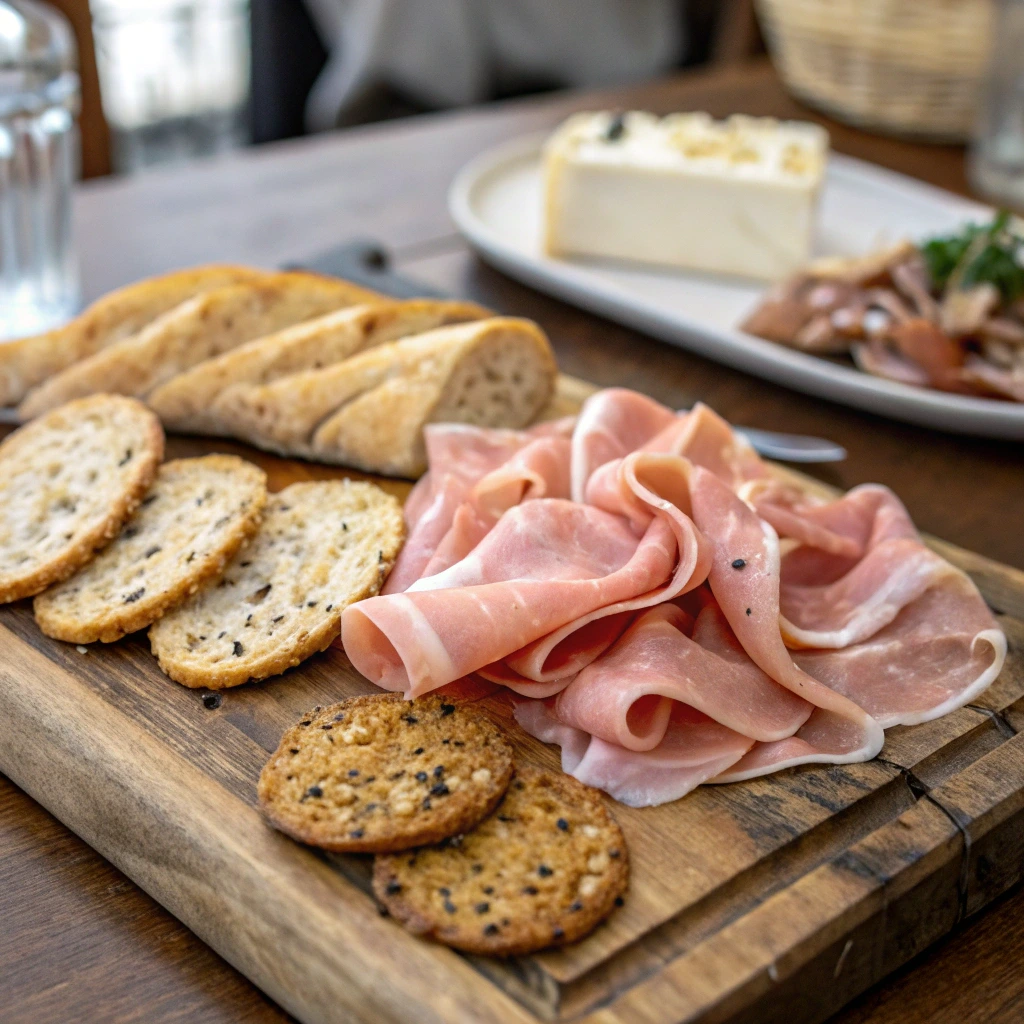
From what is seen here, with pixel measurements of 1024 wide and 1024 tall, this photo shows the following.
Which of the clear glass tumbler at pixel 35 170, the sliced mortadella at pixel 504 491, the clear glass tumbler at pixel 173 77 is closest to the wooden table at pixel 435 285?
the clear glass tumbler at pixel 35 170

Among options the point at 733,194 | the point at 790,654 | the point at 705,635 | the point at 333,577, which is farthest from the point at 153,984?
the point at 733,194

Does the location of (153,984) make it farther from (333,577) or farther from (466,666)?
(333,577)

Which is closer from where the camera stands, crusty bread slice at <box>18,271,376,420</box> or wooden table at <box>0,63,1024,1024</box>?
wooden table at <box>0,63,1024,1024</box>

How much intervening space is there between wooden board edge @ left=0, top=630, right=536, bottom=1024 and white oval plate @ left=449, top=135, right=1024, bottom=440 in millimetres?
1587

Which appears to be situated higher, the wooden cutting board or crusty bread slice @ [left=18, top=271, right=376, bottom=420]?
crusty bread slice @ [left=18, top=271, right=376, bottom=420]

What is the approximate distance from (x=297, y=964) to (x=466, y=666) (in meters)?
0.42

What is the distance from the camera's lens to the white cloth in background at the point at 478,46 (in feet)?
19.0

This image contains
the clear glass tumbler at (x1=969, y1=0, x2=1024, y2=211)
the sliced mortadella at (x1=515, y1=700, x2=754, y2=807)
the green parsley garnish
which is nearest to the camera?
the sliced mortadella at (x1=515, y1=700, x2=754, y2=807)

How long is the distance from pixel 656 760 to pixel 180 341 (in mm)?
1290

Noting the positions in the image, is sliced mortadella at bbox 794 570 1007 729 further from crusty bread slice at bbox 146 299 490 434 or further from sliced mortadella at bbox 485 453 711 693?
crusty bread slice at bbox 146 299 490 434

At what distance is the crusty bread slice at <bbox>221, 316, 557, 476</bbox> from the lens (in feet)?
7.00

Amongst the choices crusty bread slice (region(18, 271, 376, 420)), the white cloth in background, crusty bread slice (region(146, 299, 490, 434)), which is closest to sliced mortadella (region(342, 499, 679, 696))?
crusty bread slice (region(146, 299, 490, 434))

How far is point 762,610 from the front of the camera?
1633 millimetres

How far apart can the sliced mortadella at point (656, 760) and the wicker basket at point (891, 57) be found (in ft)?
9.85
